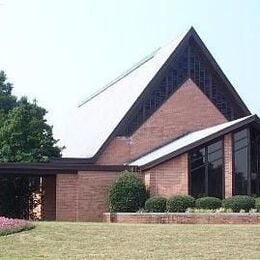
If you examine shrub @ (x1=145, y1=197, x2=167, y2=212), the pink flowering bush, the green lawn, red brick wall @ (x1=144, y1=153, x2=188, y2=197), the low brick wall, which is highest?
red brick wall @ (x1=144, y1=153, x2=188, y2=197)

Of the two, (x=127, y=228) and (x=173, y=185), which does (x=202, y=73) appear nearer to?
(x=173, y=185)

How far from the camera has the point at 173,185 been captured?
27672 millimetres

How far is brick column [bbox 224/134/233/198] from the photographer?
90.7 ft

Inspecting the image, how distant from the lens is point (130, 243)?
1562 cm

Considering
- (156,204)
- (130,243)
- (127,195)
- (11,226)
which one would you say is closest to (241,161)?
(156,204)

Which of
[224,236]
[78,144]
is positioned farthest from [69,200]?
[224,236]

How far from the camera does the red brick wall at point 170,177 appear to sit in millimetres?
27609

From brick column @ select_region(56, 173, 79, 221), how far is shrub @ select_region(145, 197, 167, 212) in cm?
345

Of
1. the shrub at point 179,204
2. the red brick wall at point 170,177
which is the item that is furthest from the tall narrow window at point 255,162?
the shrub at point 179,204

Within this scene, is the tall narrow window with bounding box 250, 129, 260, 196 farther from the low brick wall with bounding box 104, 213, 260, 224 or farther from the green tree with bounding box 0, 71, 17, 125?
the green tree with bounding box 0, 71, 17, 125

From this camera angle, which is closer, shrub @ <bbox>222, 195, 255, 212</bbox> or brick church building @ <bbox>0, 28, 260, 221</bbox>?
shrub @ <bbox>222, 195, 255, 212</bbox>

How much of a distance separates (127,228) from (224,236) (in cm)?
348

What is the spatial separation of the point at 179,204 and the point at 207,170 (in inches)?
103

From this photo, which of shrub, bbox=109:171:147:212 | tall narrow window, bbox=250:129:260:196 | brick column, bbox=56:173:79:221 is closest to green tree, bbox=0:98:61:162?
brick column, bbox=56:173:79:221
